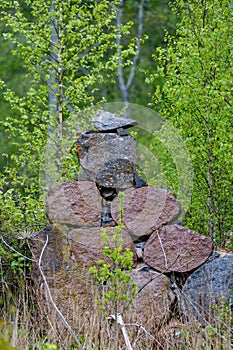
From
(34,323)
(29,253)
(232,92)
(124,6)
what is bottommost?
(34,323)

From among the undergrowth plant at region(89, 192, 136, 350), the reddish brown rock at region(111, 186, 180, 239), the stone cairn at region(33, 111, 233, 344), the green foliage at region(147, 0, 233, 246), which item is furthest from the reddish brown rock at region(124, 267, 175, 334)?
the green foliage at region(147, 0, 233, 246)

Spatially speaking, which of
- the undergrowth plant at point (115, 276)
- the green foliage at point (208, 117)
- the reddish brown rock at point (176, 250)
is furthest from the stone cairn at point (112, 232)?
the green foliage at point (208, 117)

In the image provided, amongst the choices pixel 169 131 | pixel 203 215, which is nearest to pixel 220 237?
pixel 203 215

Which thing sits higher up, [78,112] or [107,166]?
[78,112]

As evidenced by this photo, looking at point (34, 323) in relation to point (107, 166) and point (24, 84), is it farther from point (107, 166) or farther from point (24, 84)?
point (24, 84)

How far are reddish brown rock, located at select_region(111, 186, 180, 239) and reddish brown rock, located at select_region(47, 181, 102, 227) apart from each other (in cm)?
16

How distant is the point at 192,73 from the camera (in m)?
7.71

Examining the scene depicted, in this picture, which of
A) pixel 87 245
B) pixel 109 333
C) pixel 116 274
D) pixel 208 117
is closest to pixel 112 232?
pixel 87 245

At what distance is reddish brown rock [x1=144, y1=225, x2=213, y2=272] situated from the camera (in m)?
6.04

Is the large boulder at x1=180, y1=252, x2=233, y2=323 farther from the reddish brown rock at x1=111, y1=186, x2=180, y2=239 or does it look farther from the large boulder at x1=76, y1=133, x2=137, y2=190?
the large boulder at x1=76, y1=133, x2=137, y2=190

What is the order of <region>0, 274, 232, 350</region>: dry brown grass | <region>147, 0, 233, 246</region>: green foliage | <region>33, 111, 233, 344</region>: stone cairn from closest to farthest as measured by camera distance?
<region>0, 274, 232, 350</region>: dry brown grass
<region>33, 111, 233, 344</region>: stone cairn
<region>147, 0, 233, 246</region>: green foliage

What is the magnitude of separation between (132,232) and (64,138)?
118 inches

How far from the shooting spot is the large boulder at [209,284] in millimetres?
5824

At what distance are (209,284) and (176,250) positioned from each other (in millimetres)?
412
